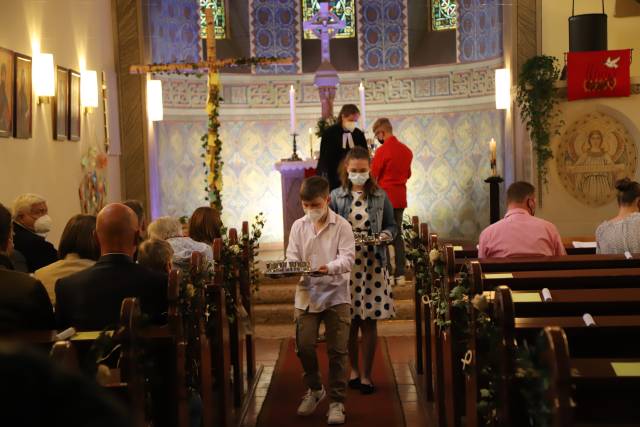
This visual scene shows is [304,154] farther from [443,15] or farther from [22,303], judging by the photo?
[22,303]

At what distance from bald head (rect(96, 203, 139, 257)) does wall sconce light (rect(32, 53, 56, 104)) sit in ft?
12.2

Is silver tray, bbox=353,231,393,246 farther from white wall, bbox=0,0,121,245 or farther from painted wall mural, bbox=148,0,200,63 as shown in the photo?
painted wall mural, bbox=148,0,200,63

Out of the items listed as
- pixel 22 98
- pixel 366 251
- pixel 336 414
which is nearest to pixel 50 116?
pixel 22 98

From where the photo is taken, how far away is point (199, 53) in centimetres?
1212

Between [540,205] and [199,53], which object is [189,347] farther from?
[199,53]

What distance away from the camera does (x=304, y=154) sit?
1259 cm

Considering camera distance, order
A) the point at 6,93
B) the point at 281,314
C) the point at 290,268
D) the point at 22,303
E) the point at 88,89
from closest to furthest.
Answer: the point at 22,303
the point at 290,268
the point at 6,93
the point at 281,314
the point at 88,89

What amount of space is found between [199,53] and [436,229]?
4.12 metres

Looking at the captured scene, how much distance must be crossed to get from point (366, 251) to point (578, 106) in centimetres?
476

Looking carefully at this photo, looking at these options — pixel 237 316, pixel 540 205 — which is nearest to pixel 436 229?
pixel 540 205

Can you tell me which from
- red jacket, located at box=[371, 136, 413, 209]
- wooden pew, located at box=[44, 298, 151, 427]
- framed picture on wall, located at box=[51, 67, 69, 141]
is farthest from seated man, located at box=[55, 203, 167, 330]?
red jacket, located at box=[371, 136, 413, 209]

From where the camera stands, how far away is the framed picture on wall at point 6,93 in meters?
6.29

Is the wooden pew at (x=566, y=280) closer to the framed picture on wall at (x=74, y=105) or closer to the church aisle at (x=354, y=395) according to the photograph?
the church aisle at (x=354, y=395)

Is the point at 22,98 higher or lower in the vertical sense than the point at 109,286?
higher
